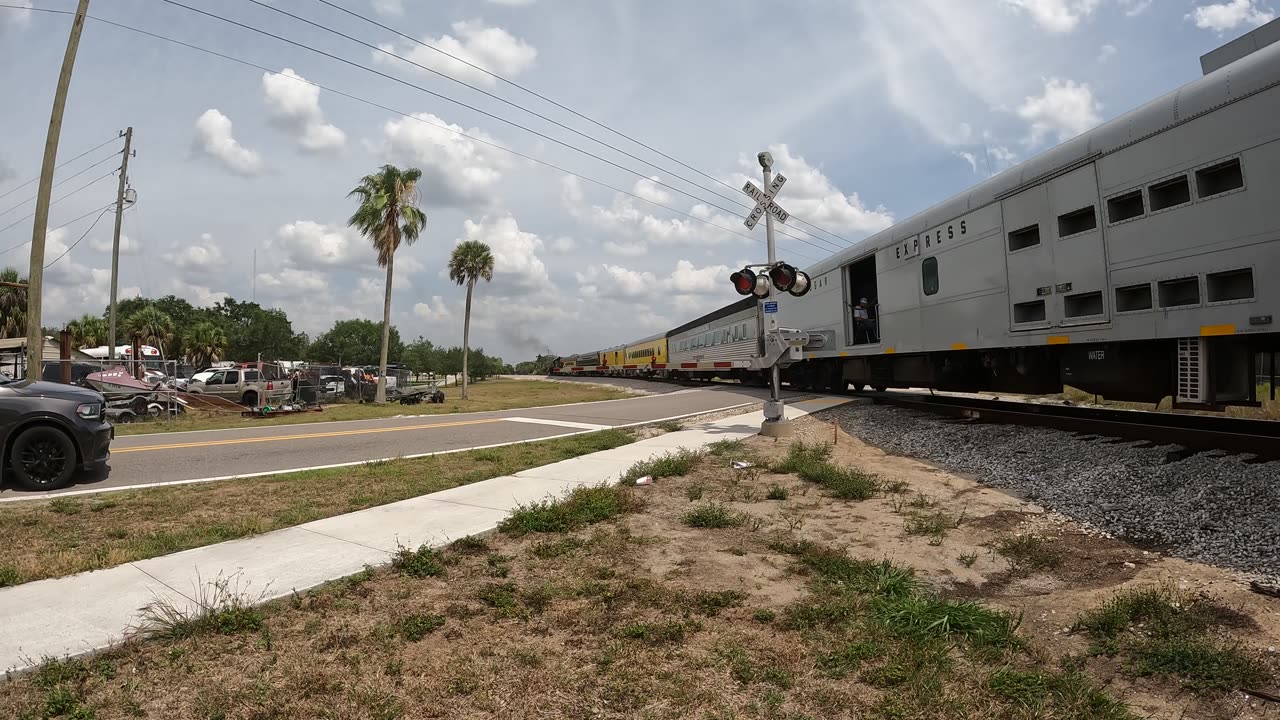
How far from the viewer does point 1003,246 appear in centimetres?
1020

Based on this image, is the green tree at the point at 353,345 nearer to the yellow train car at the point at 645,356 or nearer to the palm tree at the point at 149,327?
the palm tree at the point at 149,327

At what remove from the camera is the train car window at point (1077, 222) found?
337 inches

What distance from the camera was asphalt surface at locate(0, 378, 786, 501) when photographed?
921 centimetres

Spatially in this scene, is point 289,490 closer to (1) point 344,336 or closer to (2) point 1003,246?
(2) point 1003,246

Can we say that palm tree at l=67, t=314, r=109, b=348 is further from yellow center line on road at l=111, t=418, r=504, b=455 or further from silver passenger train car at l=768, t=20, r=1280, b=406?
silver passenger train car at l=768, t=20, r=1280, b=406

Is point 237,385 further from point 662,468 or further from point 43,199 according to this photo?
point 662,468

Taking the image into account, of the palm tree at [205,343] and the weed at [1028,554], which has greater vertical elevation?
the palm tree at [205,343]

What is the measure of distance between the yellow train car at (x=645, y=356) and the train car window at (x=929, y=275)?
33510mm

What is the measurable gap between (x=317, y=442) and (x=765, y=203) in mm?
9488

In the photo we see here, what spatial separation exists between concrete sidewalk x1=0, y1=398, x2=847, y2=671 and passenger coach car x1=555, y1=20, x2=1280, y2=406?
7.10 metres

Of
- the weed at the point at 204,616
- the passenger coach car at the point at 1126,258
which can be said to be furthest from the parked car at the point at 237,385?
the weed at the point at 204,616

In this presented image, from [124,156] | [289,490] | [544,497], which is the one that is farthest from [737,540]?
[124,156]

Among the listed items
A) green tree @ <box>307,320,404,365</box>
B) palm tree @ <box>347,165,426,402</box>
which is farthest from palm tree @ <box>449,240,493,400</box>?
green tree @ <box>307,320,404,365</box>

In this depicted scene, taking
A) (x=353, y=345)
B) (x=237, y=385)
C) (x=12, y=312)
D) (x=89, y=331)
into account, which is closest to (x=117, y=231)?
(x=237, y=385)
